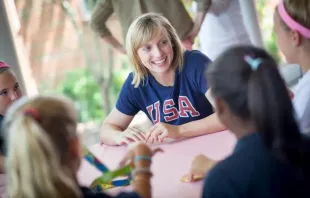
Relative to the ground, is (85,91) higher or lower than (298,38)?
lower

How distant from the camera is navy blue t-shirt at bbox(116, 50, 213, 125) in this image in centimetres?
154

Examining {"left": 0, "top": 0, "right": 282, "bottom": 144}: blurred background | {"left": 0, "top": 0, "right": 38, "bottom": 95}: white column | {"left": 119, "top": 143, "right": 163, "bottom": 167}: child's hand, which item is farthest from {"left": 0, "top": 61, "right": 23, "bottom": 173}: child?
{"left": 0, "top": 0, "right": 282, "bottom": 144}: blurred background

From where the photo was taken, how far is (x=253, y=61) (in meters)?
0.81

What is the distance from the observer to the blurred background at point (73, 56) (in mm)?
2850

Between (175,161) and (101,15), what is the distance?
47.3 inches

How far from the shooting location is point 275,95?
2.57ft

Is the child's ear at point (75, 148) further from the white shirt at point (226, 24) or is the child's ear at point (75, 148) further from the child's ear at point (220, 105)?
the white shirt at point (226, 24)

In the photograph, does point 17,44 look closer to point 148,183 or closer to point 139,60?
point 139,60

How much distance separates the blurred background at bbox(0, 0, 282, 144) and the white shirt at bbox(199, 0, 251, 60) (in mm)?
549

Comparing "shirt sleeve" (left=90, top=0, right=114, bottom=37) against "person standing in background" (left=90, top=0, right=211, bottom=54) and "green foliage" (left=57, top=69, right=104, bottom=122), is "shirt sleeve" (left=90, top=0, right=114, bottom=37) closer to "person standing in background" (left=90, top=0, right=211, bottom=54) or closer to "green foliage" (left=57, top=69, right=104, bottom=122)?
"person standing in background" (left=90, top=0, right=211, bottom=54)

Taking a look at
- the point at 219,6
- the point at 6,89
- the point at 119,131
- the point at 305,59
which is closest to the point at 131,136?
the point at 119,131

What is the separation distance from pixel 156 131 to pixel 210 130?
19 cm

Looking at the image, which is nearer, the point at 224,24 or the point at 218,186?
the point at 218,186

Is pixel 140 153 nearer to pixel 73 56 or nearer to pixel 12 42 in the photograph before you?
pixel 12 42
